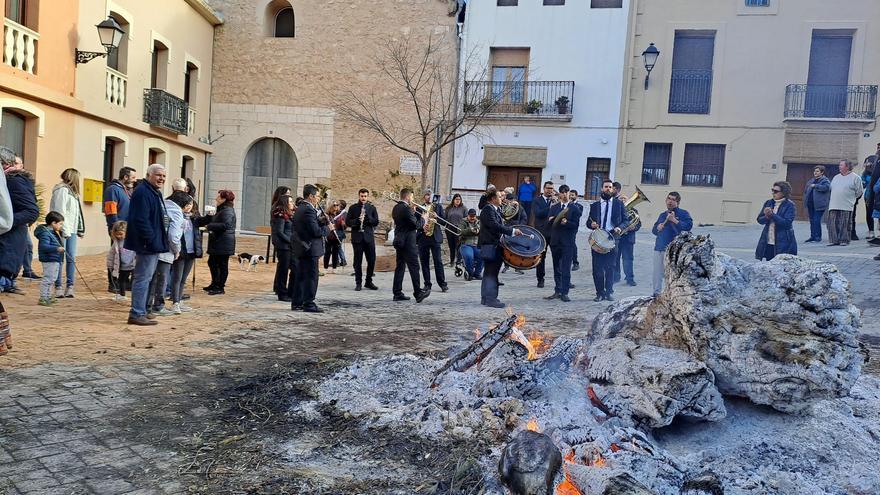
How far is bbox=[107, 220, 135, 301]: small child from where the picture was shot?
8242 mm

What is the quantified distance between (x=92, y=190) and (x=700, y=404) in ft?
48.3

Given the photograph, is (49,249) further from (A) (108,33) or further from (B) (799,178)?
(B) (799,178)

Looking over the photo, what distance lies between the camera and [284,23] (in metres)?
23.1

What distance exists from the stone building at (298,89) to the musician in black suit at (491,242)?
12.9 m

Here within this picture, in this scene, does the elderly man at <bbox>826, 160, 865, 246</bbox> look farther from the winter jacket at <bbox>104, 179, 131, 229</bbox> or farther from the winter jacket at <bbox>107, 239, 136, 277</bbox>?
the winter jacket at <bbox>104, 179, 131, 229</bbox>

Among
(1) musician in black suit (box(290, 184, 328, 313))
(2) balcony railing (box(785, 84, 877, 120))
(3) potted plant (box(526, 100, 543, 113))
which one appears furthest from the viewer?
(3) potted plant (box(526, 100, 543, 113))

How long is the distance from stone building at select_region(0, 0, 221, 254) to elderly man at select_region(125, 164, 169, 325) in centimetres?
707

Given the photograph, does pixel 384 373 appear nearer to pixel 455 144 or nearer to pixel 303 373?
pixel 303 373

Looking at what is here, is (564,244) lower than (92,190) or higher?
lower

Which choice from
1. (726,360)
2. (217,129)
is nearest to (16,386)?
(726,360)

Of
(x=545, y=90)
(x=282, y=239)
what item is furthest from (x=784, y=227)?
(x=545, y=90)

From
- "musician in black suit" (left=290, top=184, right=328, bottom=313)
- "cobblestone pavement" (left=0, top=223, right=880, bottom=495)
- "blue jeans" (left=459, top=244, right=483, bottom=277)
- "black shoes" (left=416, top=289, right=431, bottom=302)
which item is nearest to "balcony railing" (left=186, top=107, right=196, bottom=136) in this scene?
"blue jeans" (left=459, top=244, right=483, bottom=277)

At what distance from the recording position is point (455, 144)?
21938 mm

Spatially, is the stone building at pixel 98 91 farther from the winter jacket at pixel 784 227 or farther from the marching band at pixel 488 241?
the winter jacket at pixel 784 227
